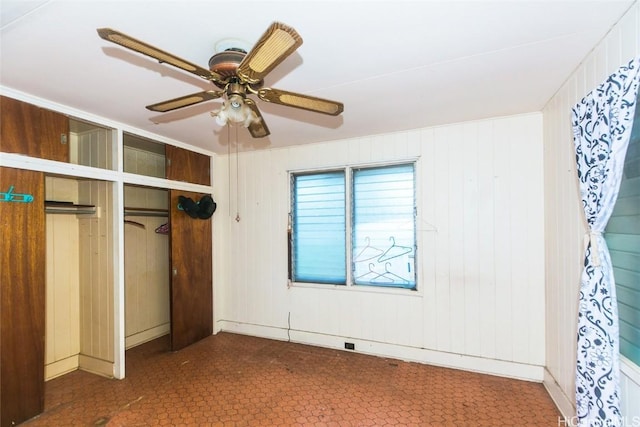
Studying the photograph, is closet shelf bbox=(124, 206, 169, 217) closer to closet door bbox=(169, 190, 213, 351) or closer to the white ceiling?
closet door bbox=(169, 190, 213, 351)

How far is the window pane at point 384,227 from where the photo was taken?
3.22 m

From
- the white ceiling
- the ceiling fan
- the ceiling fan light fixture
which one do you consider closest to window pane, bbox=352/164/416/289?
the white ceiling

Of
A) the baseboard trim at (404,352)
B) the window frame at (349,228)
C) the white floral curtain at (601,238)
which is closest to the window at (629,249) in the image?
the white floral curtain at (601,238)

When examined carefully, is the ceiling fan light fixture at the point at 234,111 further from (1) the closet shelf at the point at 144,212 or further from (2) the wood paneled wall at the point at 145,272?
(2) the wood paneled wall at the point at 145,272

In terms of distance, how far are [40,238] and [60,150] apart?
28.5 inches

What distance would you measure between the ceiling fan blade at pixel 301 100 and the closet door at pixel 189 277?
Result: 93.5 inches

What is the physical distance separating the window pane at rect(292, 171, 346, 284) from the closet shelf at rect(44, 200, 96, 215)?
212 cm

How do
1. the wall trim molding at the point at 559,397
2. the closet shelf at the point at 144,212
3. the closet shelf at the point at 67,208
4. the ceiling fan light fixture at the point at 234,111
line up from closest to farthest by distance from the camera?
the ceiling fan light fixture at the point at 234,111 < the wall trim molding at the point at 559,397 < the closet shelf at the point at 67,208 < the closet shelf at the point at 144,212

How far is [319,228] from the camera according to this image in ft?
11.9

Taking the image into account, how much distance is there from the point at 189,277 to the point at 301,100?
288 cm

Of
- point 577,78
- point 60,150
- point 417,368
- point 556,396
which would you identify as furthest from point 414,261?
point 60,150

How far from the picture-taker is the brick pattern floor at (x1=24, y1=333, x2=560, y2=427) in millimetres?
2238

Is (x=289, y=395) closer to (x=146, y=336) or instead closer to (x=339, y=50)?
(x=146, y=336)

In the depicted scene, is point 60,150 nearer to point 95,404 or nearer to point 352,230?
point 95,404
